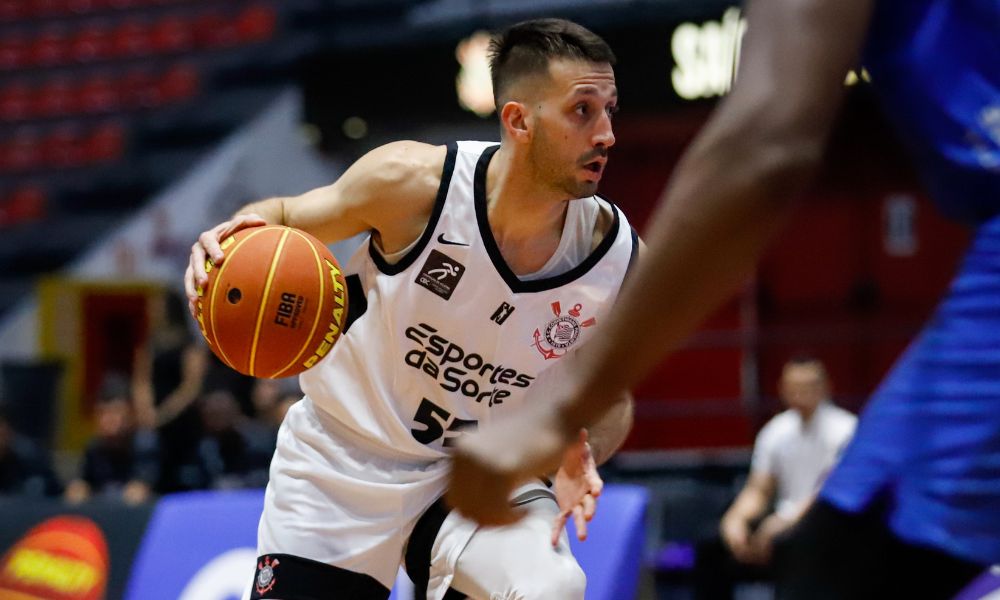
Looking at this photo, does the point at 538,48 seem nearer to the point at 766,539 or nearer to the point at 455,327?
the point at 455,327

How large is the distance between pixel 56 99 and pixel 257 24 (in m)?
3.05

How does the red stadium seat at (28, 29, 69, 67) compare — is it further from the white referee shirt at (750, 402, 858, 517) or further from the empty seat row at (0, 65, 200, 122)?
the white referee shirt at (750, 402, 858, 517)

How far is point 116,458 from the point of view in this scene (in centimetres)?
931

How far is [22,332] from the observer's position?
50.1 feet

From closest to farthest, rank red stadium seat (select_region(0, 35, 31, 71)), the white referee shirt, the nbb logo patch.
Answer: the nbb logo patch < the white referee shirt < red stadium seat (select_region(0, 35, 31, 71))

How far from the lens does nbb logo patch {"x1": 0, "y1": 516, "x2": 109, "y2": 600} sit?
6473mm

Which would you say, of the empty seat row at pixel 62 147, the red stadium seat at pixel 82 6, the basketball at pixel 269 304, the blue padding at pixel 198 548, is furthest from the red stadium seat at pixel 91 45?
the basketball at pixel 269 304

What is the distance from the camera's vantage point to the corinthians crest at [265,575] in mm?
3545

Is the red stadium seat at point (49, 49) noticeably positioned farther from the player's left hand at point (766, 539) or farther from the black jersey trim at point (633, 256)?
the black jersey trim at point (633, 256)

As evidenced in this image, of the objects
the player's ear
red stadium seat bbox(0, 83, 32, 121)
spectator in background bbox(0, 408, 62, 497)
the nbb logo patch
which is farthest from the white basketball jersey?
red stadium seat bbox(0, 83, 32, 121)

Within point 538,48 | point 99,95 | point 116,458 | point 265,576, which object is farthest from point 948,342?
point 99,95

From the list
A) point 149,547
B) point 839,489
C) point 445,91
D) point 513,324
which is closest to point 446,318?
point 513,324

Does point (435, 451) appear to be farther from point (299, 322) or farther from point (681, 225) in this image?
point (681, 225)

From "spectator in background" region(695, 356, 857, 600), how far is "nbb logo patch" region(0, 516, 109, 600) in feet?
11.1
